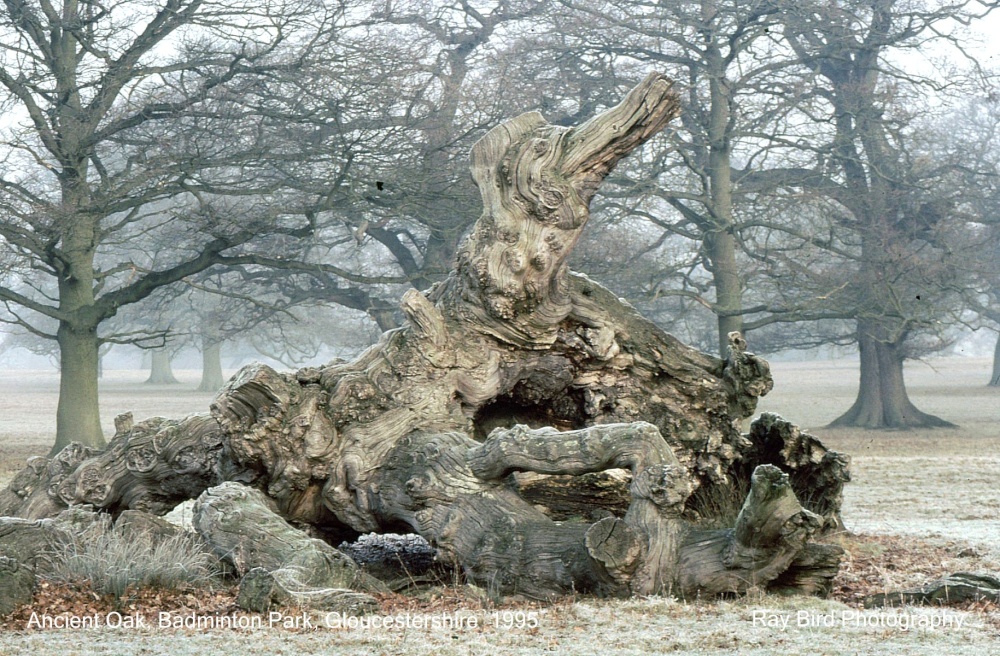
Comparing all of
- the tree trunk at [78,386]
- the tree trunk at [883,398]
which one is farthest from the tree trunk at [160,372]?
the tree trunk at [883,398]

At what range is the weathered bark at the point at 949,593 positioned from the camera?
7.49m

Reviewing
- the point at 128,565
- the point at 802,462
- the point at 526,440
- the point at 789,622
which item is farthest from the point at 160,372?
the point at 789,622

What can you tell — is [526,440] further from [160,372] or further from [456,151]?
[160,372]

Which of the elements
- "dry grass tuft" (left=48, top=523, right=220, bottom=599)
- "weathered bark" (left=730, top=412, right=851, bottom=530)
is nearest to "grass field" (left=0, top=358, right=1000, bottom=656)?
"weathered bark" (left=730, top=412, right=851, bottom=530)

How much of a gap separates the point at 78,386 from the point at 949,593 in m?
16.9

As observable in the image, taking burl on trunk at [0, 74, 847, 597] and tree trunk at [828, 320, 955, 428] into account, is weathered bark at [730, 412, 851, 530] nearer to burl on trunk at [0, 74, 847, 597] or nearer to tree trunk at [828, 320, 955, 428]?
burl on trunk at [0, 74, 847, 597]

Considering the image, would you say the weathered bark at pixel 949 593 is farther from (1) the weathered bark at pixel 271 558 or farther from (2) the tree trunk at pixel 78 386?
(2) the tree trunk at pixel 78 386

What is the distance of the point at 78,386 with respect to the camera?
2067 cm

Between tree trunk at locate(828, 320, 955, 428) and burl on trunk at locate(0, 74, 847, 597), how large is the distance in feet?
64.0

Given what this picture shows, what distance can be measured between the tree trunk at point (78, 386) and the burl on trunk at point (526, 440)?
401 inches

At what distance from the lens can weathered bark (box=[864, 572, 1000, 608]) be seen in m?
7.49

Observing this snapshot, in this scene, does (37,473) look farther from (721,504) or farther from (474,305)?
(721,504)

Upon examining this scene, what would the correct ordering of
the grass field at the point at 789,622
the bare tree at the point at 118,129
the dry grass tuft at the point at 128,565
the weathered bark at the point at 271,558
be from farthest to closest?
1. the bare tree at the point at 118,129
2. the dry grass tuft at the point at 128,565
3. the weathered bark at the point at 271,558
4. the grass field at the point at 789,622

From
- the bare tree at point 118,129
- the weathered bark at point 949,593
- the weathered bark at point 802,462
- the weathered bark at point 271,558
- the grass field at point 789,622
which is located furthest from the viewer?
the bare tree at point 118,129
